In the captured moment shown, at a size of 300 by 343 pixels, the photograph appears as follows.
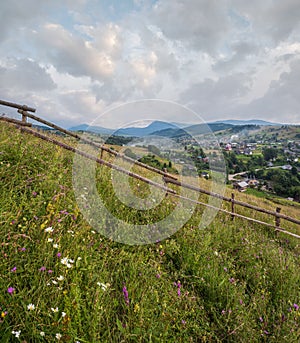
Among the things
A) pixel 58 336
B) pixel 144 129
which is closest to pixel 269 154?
pixel 144 129

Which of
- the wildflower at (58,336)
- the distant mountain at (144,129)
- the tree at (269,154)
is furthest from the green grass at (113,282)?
the tree at (269,154)

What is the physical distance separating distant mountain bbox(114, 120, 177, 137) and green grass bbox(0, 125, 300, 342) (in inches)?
57.2

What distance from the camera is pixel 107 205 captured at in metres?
4.38

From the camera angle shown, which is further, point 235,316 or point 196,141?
point 196,141

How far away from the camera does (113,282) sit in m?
2.78

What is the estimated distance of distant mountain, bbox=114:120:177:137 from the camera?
16.0ft

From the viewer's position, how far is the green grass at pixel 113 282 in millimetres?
2004

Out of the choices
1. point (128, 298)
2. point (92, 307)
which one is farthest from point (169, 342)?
point (92, 307)

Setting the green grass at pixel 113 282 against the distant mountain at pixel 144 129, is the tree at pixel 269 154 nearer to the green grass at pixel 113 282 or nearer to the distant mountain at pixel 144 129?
the distant mountain at pixel 144 129

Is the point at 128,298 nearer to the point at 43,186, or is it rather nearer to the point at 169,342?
the point at 169,342

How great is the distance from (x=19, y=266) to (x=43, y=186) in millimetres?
1690

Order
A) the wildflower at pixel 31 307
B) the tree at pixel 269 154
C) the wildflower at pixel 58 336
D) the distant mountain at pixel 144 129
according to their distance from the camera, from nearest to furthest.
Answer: the wildflower at pixel 58 336 → the wildflower at pixel 31 307 → the distant mountain at pixel 144 129 → the tree at pixel 269 154

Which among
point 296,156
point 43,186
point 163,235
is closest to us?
point 43,186

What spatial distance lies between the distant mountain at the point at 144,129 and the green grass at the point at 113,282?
57.2 inches
